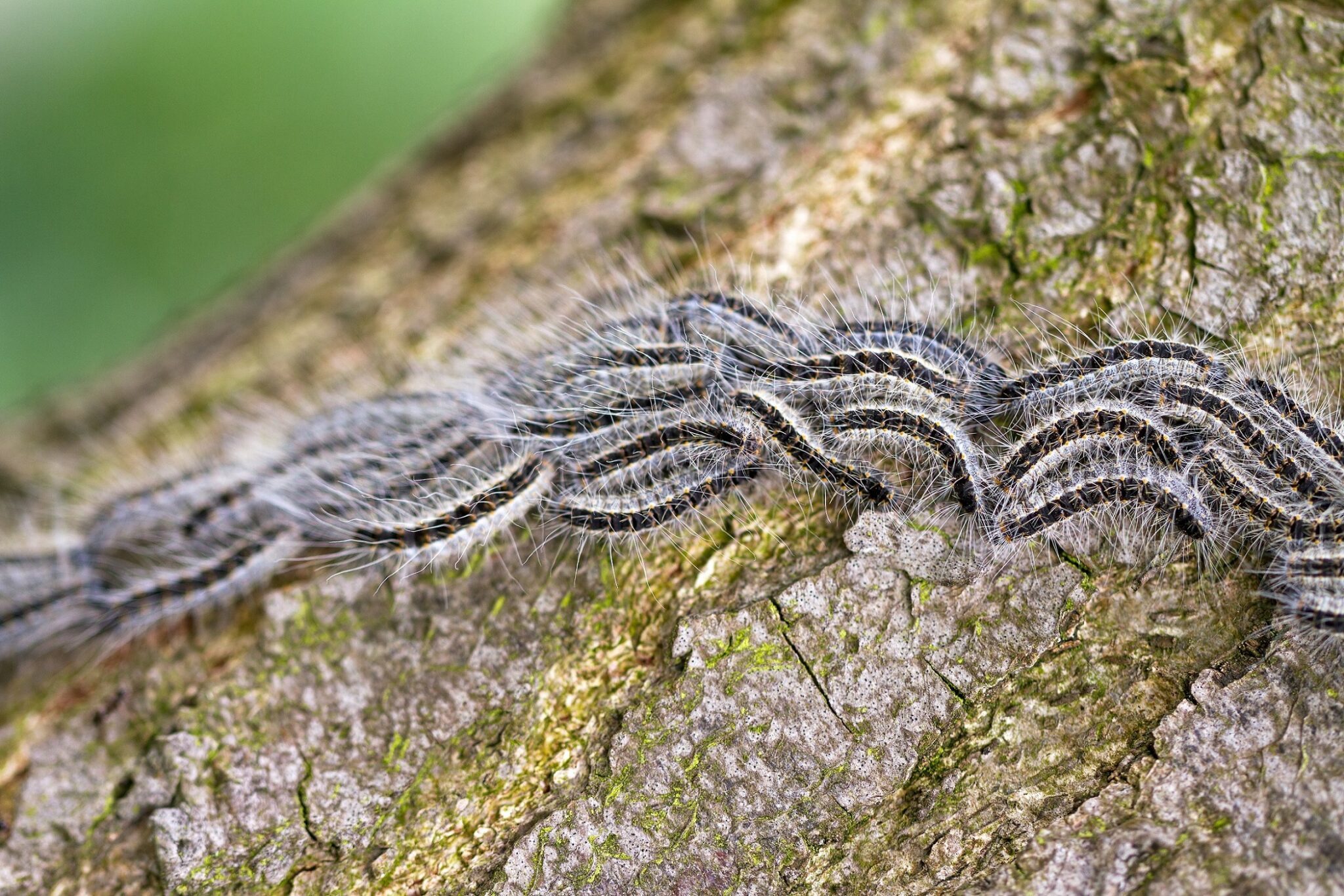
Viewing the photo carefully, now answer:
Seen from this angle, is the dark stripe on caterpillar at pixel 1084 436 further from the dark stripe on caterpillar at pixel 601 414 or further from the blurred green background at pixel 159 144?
the blurred green background at pixel 159 144

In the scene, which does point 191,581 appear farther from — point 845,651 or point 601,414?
point 845,651

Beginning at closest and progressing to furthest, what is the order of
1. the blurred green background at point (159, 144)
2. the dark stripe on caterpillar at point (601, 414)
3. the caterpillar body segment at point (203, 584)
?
the dark stripe on caterpillar at point (601, 414)
the caterpillar body segment at point (203, 584)
the blurred green background at point (159, 144)

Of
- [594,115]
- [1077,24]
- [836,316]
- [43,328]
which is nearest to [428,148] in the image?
[594,115]

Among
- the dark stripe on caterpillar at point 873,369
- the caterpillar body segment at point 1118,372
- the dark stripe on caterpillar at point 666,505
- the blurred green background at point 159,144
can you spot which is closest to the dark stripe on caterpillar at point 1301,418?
the caterpillar body segment at point 1118,372

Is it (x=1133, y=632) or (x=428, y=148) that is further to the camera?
(x=428, y=148)

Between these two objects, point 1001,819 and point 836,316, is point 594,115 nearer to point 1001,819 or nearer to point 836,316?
point 836,316

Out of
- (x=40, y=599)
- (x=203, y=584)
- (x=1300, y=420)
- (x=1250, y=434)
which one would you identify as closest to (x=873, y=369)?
(x=1250, y=434)
